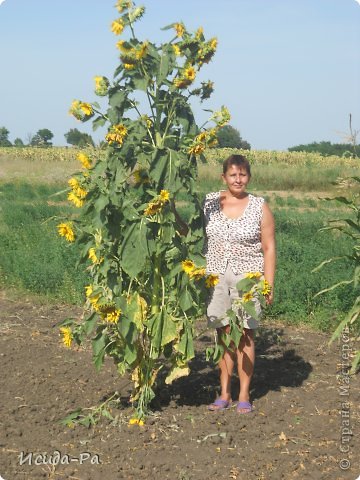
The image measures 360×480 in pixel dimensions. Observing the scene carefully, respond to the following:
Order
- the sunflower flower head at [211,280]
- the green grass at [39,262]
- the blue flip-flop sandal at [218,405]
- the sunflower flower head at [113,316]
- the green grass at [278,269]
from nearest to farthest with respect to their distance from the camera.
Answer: the sunflower flower head at [113,316], the sunflower flower head at [211,280], the blue flip-flop sandal at [218,405], the green grass at [278,269], the green grass at [39,262]

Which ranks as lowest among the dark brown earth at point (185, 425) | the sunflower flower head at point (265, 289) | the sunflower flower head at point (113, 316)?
the dark brown earth at point (185, 425)

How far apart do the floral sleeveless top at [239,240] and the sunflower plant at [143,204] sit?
0.24 metres

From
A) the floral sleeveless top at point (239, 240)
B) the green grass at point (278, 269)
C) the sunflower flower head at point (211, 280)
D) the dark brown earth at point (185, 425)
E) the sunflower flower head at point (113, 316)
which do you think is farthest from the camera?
the green grass at point (278, 269)

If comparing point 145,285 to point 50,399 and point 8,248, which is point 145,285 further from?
point 8,248

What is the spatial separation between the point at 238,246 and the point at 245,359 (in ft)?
2.39

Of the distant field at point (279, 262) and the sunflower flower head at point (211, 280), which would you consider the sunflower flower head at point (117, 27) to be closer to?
the distant field at point (279, 262)

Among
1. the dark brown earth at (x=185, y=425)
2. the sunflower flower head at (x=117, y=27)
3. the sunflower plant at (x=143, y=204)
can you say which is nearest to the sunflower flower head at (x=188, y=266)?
the sunflower plant at (x=143, y=204)

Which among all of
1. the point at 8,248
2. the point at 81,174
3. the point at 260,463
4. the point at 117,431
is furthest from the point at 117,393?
the point at 8,248

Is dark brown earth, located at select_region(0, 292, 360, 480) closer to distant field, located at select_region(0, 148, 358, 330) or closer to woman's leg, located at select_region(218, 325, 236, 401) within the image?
woman's leg, located at select_region(218, 325, 236, 401)

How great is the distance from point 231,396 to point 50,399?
1231mm

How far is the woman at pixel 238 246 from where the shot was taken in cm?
439

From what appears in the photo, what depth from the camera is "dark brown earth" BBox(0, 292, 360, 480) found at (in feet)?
12.3

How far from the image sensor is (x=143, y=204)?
390 cm

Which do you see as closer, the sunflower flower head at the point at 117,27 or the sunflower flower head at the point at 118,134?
the sunflower flower head at the point at 118,134
